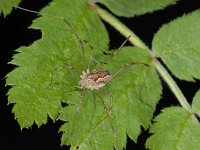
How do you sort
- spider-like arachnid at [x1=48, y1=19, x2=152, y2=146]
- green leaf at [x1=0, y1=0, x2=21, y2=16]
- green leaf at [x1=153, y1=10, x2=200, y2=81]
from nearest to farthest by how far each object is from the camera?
1. spider-like arachnid at [x1=48, y1=19, x2=152, y2=146]
2. green leaf at [x1=0, y1=0, x2=21, y2=16]
3. green leaf at [x1=153, y1=10, x2=200, y2=81]

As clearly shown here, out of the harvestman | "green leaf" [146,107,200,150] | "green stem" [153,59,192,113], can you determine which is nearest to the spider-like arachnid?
the harvestman

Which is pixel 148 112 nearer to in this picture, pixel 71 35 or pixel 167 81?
pixel 167 81

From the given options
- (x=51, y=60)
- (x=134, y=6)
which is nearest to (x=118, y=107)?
(x=51, y=60)

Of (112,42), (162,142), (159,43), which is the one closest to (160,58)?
(159,43)

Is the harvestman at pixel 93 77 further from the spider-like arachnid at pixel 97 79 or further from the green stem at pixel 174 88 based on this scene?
the green stem at pixel 174 88

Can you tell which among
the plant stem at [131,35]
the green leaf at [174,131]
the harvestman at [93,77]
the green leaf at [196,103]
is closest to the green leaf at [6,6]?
the harvestman at [93,77]

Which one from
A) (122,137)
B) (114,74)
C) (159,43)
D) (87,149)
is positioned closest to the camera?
(87,149)

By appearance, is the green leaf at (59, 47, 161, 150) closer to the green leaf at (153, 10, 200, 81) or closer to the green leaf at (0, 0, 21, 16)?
the green leaf at (153, 10, 200, 81)
